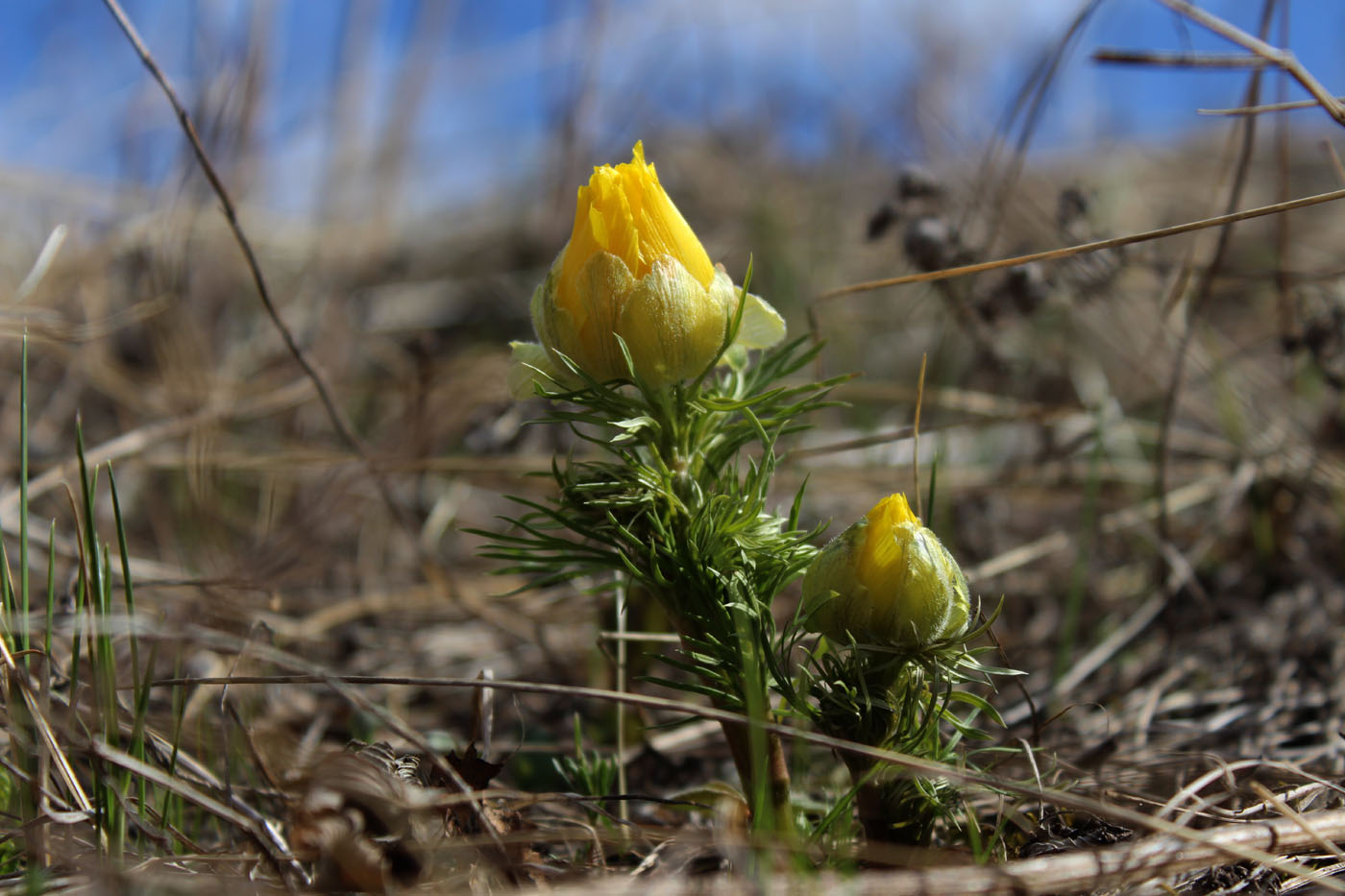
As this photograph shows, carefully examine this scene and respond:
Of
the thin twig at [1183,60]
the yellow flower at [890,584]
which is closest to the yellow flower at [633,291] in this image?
the yellow flower at [890,584]

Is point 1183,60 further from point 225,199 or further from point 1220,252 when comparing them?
point 225,199

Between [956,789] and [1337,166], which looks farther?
[1337,166]

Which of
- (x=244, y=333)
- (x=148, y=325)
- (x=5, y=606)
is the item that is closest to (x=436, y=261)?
(x=244, y=333)

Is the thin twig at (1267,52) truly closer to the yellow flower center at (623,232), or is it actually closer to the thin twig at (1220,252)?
the thin twig at (1220,252)

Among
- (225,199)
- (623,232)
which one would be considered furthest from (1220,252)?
(225,199)

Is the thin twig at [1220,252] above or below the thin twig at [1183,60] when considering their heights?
below

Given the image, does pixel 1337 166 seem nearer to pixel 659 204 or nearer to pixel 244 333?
pixel 659 204
